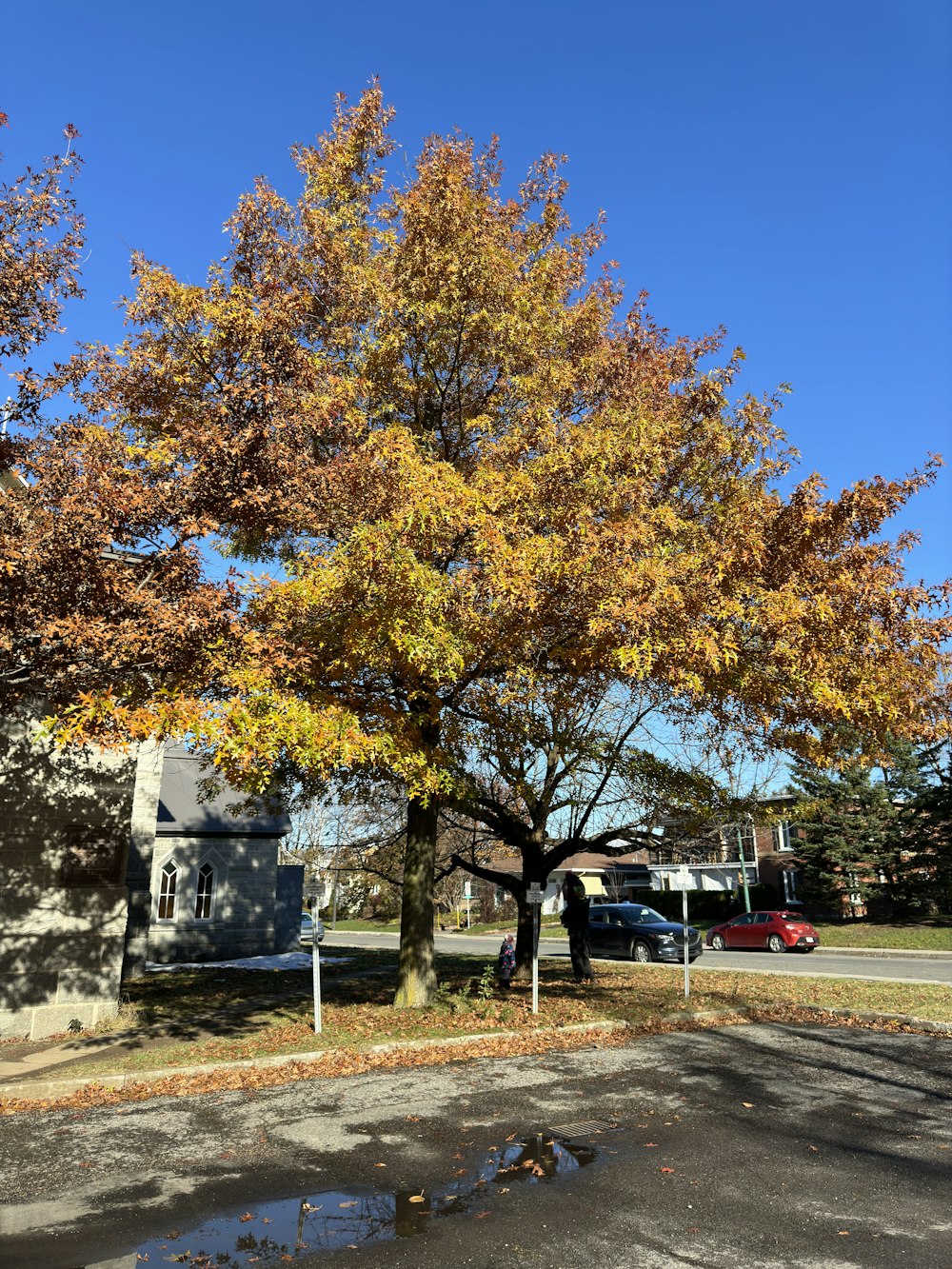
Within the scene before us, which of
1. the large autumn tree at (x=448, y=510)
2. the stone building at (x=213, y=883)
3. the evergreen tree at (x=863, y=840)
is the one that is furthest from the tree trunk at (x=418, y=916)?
the evergreen tree at (x=863, y=840)

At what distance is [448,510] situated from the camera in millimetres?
10031

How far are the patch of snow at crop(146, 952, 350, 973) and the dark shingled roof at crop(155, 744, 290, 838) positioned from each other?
147 inches

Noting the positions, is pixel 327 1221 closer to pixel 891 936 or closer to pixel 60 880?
Result: pixel 60 880

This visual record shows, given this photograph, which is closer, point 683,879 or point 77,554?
point 77,554

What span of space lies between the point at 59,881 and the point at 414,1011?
597cm

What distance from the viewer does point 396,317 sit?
Answer: 42.5 ft

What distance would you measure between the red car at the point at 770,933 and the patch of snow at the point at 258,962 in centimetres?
1360

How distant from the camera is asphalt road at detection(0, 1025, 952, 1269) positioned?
198 inches

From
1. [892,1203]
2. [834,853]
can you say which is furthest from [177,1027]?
[834,853]

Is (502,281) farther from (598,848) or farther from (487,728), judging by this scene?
(598,848)

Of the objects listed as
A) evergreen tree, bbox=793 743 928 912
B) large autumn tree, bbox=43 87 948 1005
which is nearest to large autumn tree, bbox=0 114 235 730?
large autumn tree, bbox=43 87 948 1005

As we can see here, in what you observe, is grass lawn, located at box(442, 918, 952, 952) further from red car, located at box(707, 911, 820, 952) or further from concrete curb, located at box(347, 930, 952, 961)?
red car, located at box(707, 911, 820, 952)

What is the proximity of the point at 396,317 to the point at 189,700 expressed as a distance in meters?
7.13

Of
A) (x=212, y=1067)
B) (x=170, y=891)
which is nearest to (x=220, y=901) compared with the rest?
(x=170, y=891)
